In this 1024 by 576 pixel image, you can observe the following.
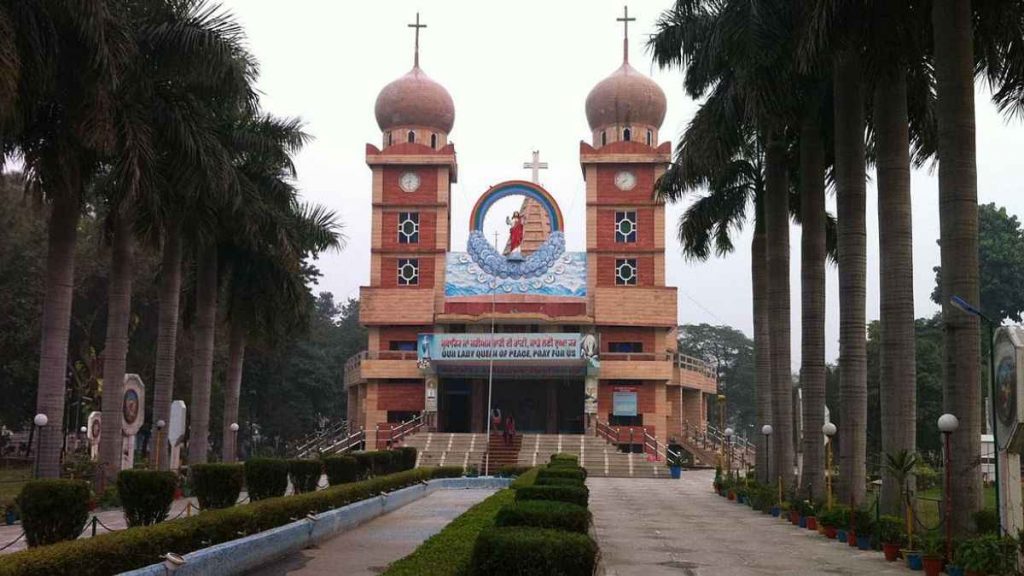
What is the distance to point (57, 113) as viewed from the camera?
739 inches

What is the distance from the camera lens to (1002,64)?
1652 centimetres

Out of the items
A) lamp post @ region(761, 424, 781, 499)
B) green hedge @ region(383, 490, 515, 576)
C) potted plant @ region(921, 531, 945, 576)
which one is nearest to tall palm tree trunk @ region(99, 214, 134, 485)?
green hedge @ region(383, 490, 515, 576)

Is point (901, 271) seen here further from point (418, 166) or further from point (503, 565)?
point (418, 166)

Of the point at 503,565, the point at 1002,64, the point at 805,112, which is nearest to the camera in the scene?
the point at 503,565

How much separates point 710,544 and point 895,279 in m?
5.22

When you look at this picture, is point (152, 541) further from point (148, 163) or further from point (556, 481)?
point (148, 163)

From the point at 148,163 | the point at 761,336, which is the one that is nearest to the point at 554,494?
the point at 148,163

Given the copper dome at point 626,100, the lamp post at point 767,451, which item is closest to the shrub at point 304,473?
the lamp post at point 767,451

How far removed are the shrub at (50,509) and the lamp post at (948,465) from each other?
10242mm

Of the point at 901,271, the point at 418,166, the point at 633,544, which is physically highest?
the point at 418,166

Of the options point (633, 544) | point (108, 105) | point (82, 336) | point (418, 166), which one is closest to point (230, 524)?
point (633, 544)

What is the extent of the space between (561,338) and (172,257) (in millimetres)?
26572

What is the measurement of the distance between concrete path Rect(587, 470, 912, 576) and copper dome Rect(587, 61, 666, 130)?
30.5m

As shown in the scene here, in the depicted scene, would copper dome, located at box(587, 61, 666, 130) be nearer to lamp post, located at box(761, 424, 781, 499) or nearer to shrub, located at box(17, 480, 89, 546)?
A: lamp post, located at box(761, 424, 781, 499)
